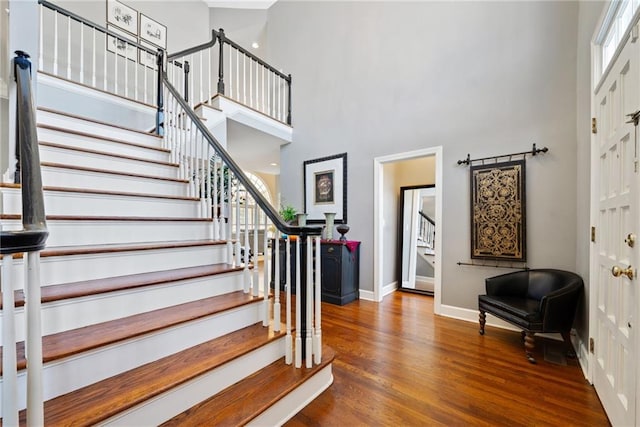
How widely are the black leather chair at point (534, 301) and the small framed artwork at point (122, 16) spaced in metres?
6.29

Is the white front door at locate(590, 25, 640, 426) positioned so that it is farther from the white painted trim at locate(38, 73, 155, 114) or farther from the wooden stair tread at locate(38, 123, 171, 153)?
the white painted trim at locate(38, 73, 155, 114)

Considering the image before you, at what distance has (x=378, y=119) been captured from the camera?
3799 mm

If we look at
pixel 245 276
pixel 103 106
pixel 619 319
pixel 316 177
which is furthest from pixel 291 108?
pixel 619 319

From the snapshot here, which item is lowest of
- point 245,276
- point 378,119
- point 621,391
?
point 621,391

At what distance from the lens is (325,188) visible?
14.1 feet

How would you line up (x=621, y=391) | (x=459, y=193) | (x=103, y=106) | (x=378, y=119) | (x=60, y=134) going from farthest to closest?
(x=378, y=119) → (x=103, y=106) → (x=459, y=193) → (x=60, y=134) → (x=621, y=391)

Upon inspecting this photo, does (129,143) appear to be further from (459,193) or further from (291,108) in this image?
(459,193)

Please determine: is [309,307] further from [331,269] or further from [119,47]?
[119,47]

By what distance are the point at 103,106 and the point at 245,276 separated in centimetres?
328

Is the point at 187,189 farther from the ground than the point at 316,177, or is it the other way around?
the point at 316,177

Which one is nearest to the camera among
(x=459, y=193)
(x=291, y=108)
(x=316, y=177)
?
(x=459, y=193)

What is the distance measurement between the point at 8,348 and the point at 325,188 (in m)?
3.78

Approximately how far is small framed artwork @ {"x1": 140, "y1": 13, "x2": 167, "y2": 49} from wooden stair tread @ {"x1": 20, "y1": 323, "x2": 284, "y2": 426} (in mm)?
5364

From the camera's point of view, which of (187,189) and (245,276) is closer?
(245,276)
